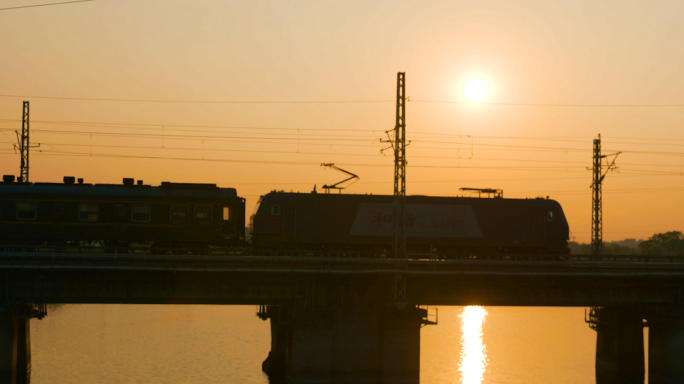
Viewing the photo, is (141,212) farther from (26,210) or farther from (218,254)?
(218,254)

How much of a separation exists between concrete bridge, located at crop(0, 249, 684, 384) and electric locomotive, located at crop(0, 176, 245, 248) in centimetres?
517

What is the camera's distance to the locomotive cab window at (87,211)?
42.4 metres

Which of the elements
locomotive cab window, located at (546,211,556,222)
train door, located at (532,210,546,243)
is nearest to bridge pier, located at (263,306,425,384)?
train door, located at (532,210,546,243)

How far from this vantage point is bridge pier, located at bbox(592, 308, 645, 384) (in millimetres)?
45219

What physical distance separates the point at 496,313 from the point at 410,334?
6967 cm

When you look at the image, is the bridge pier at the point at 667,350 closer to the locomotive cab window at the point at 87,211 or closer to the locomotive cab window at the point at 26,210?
the locomotive cab window at the point at 87,211

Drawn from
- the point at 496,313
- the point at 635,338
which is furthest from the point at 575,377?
the point at 496,313

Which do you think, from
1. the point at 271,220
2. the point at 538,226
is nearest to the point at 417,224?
the point at 538,226

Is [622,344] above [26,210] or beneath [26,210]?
beneath

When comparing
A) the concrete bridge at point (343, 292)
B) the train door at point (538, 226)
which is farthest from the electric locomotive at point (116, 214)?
the train door at point (538, 226)

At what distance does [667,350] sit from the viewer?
141 ft

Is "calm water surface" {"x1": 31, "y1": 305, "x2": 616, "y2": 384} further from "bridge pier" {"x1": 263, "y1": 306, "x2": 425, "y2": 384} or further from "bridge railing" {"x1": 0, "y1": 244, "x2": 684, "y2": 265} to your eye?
"bridge pier" {"x1": 263, "y1": 306, "x2": 425, "y2": 384}

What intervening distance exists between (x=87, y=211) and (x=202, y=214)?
737cm

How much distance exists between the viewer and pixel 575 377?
53.3m
